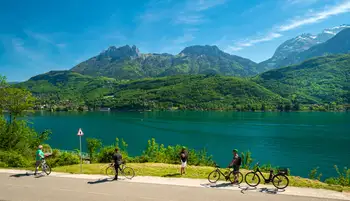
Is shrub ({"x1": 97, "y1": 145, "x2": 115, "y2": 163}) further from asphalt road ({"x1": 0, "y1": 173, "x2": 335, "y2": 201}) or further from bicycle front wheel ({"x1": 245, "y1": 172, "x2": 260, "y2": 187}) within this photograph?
bicycle front wheel ({"x1": 245, "y1": 172, "x2": 260, "y2": 187})

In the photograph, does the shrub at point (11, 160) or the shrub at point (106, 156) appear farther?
the shrub at point (106, 156)

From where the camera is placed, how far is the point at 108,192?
1644cm

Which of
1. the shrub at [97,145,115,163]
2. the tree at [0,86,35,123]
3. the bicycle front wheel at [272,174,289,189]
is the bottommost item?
the shrub at [97,145,115,163]

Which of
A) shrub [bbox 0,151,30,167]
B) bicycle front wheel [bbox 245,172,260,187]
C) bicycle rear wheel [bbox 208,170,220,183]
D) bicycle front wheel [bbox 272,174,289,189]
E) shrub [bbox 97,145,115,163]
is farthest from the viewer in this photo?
shrub [bbox 97,145,115,163]

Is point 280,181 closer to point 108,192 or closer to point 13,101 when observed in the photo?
point 108,192

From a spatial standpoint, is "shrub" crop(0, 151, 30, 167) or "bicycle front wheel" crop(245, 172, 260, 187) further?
"shrub" crop(0, 151, 30, 167)

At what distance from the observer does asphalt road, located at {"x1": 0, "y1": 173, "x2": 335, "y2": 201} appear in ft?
49.7

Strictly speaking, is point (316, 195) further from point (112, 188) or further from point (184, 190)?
point (112, 188)

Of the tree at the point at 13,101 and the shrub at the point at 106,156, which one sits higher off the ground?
the tree at the point at 13,101

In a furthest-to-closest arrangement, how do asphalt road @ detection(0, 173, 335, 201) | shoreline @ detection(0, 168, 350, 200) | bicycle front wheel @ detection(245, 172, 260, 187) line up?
bicycle front wheel @ detection(245, 172, 260, 187), shoreline @ detection(0, 168, 350, 200), asphalt road @ detection(0, 173, 335, 201)

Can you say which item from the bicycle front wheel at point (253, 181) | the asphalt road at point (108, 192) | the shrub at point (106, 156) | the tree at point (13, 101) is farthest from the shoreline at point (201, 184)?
the tree at point (13, 101)

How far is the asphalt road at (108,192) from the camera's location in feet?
49.7

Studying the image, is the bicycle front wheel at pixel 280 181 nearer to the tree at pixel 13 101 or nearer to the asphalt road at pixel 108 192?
the asphalt road at pixel 108 192

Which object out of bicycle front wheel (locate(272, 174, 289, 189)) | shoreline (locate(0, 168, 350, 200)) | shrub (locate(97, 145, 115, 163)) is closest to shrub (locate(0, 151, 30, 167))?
shoreline (locate(0, 168, 350, 200))
